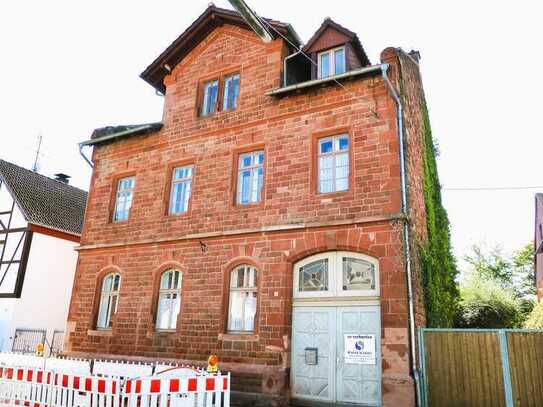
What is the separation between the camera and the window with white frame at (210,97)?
13.4 meters

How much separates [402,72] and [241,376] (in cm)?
790

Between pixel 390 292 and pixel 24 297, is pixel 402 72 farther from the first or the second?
pixel 24 297

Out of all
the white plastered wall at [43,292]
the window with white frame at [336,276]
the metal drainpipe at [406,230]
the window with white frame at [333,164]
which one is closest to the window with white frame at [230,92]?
the window with white frame at [333,164]

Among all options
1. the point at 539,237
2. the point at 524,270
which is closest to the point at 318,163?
the point at 539,237

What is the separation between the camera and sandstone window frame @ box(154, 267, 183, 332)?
11.8 m

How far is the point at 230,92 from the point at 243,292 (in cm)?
573

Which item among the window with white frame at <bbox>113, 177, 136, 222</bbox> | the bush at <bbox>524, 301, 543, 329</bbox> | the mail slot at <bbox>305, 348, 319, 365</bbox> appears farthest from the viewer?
the bush at <bbox>524, 301, 543, 329</bbox>

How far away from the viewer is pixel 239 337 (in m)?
10.4

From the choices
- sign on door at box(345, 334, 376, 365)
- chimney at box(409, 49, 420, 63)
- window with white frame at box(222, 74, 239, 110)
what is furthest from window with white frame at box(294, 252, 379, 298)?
chimney at box(409, 49, 420, 63)

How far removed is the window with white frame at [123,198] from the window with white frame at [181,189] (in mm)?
1545

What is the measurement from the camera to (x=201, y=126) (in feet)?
42.7

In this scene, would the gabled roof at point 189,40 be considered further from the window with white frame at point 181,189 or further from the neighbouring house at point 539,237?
the neighbouring house at point 539,237

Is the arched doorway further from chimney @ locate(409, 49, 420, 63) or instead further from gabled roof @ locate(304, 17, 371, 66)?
chimney @ locate(409, 49, 420, 63)

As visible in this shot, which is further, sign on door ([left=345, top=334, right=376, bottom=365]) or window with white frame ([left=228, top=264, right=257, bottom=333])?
window with white frame ([left=228, top=264, right=257, bottom=333])
